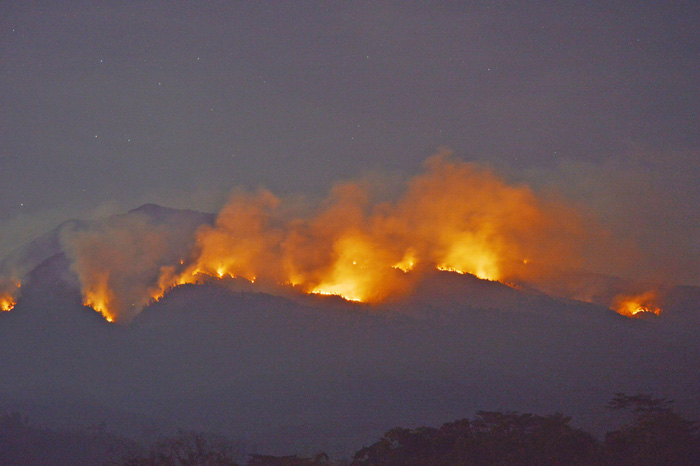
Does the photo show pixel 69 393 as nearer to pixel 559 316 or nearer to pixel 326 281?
pixel 326 281

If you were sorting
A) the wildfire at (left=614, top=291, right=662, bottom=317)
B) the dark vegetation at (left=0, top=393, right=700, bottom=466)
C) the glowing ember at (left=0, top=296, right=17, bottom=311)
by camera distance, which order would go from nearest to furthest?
the dark vegetation at (left=0, top=393, right=700, bottom=466) → the glowing ember at (left=0, top=296, right=17, bottom=311) → the wildfire at (left=614, top=291, right=662, bottom=317)

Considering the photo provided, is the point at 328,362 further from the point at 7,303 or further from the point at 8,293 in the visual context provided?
the point at 8,293

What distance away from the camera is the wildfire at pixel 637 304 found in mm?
100688

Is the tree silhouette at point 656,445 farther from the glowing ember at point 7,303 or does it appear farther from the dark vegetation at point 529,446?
the glowing ember at point 7,303

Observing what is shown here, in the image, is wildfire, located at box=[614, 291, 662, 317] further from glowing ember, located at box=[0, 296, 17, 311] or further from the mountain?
glowing ember, located at box=[0, 296, 17, 311]

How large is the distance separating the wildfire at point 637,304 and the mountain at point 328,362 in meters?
12.5

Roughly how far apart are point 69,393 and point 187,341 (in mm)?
14919

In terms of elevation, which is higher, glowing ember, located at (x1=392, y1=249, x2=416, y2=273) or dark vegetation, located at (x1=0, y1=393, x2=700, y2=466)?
glowing ember, located at (x1=392, y1=249, x2=416, y2=273)

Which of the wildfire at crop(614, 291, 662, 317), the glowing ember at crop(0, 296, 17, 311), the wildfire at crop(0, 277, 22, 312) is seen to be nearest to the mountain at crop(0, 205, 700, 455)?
the glowing ember at crop(0, 296, 17, 311)

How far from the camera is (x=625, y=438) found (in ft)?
77.9

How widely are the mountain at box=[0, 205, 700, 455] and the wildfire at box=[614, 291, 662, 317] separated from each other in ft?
41.1

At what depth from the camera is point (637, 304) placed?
103312 millimetres

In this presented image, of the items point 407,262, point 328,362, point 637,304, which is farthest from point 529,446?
point 637,304

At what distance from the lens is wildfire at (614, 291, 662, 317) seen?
330 feet
